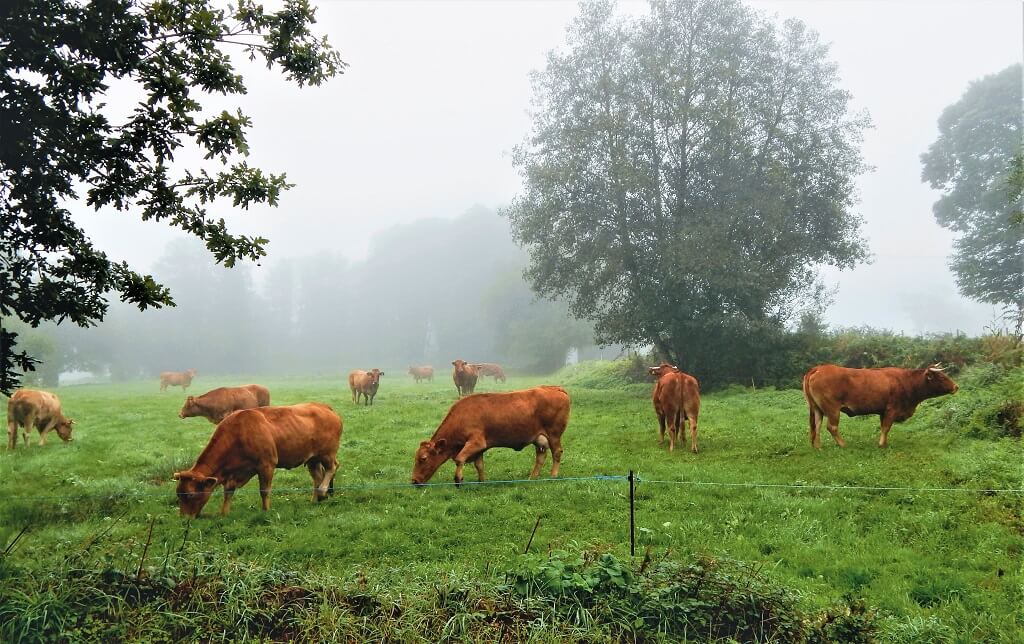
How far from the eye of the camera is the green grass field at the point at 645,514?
5484 millimetres

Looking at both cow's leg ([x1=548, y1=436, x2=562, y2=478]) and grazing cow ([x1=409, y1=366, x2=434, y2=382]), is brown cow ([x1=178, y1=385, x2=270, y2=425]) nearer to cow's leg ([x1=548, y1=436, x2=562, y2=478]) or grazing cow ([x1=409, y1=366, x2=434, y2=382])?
cow's leg ([x1=548, y1=436, x2=562, y2=478])

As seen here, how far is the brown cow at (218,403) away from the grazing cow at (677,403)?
1053 centimetres

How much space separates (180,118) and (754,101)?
22.2 meters

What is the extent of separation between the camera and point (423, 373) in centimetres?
2998

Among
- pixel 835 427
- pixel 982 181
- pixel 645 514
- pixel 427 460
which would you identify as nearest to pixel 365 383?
pixel 427 460

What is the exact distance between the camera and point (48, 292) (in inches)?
203

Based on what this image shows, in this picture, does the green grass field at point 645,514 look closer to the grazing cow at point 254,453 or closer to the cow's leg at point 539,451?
the grazing cow at point 254,453

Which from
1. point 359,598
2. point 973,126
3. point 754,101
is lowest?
point 359,598

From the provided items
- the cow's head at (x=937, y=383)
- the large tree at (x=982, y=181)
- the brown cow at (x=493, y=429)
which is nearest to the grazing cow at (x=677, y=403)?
the brown cow at (x=493, y=429)

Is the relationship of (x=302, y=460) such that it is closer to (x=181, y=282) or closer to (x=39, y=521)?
(x=39, y=521)

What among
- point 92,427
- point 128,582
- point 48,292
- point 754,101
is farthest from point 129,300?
point 754,101

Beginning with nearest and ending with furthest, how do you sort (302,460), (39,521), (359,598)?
(359,598)
(39,521)
(302,460)

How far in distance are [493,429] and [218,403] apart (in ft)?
29.7

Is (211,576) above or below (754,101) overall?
below
